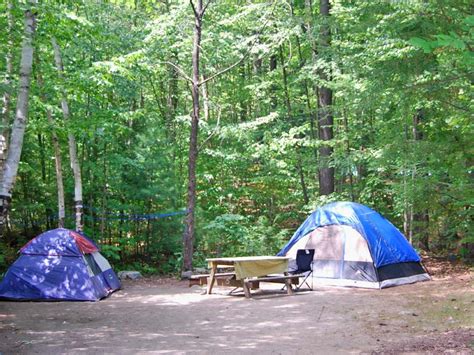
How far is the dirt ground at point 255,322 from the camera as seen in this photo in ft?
17.9

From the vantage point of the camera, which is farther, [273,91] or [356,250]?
[273,91]

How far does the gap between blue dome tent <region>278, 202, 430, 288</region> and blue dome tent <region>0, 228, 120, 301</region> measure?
14.6ft

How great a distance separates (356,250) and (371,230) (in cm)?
55

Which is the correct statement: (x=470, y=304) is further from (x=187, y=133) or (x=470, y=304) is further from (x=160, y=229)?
(x=187, y=133)

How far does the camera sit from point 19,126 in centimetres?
631

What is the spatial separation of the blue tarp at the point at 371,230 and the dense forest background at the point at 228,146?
91cm

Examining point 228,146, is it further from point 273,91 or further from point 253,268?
point 253,268

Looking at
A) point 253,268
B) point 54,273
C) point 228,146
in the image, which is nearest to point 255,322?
point 253,268

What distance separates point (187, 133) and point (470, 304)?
454 inches

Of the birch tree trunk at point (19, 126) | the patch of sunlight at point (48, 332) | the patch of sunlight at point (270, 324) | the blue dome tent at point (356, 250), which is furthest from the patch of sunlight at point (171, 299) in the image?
the birch tree trunk at point (19, 126)

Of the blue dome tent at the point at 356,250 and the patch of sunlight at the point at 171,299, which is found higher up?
the blue dome tent at the point at 356,250

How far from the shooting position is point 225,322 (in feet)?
22.8

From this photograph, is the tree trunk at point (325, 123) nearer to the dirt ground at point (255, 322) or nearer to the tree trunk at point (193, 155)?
the tree trunk at point (193, 155)

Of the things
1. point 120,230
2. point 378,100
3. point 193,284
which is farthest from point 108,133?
point 378,100
